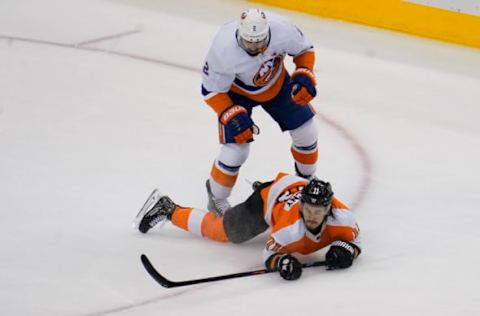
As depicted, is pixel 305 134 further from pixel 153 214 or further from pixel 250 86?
pixel 153 214

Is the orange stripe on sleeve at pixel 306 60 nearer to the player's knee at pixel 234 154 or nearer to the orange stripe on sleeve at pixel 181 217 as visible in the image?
the player's knee at pixel 234 154

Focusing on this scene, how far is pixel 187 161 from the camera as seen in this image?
5441 millimetres

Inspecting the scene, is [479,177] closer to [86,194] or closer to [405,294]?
[405,294]

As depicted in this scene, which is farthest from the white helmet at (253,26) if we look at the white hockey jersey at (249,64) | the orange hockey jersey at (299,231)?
the orange hockey jersey at (299,231)

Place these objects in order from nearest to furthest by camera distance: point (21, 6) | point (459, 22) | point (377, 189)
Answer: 1. point (377, 189)
2. point (459, 22)
3. point (21, 6)

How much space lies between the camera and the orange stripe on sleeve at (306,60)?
15.3 feet

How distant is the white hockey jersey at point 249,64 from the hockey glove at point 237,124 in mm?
61

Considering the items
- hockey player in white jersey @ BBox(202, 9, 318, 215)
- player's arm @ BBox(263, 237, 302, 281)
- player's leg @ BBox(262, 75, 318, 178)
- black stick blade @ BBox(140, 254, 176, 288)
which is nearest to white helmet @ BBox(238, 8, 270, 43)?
hockey player in white jersey @ BBox(202, 9, 318, 215)

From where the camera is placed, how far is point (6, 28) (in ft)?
25.0

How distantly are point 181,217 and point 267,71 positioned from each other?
2.45 ft

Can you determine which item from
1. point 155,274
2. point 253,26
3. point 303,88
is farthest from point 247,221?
point 253,26

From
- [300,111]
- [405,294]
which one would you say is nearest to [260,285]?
[405,294]

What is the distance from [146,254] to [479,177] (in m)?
Answer: 1.83

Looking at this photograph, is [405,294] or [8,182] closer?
[405,294]
